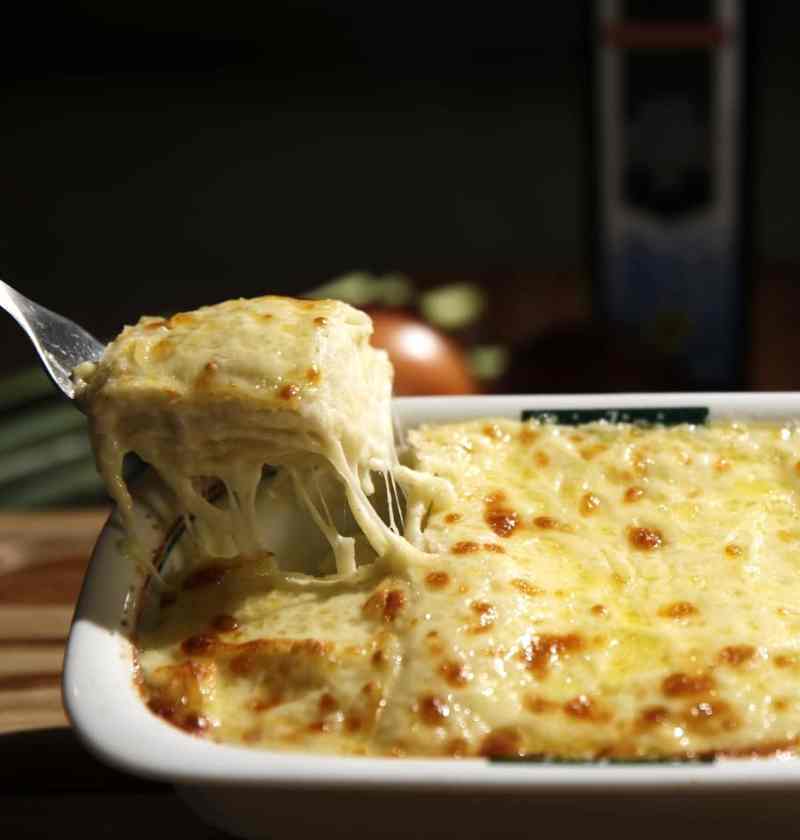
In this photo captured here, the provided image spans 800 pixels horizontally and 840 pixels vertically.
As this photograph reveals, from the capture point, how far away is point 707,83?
2797 mm

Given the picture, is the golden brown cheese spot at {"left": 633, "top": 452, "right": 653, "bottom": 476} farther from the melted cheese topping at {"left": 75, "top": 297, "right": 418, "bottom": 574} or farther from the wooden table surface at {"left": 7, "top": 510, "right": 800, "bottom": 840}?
the wooden table surface at {"left": 7, "top": 510, "right": 800, "bottom": 840}

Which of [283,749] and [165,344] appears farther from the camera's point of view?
[165,344]

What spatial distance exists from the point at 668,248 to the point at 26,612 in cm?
163

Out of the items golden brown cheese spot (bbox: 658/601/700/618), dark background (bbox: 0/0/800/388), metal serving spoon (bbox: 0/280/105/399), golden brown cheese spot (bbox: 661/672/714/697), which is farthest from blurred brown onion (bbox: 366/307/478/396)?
dark background (bbox: 0/0/800/388)

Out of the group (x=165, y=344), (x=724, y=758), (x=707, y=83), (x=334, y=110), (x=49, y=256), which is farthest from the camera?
→ (x=334, y=110)

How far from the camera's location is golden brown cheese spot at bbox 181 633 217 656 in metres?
1.39

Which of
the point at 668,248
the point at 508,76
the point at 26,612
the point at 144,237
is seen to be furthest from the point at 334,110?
the point at 26,612

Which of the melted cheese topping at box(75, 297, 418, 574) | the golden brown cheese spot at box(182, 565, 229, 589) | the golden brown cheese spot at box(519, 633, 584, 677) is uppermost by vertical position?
the melted cheese topping at box(75, 297, 418, 574)

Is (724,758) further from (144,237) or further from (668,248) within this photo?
(144,237)

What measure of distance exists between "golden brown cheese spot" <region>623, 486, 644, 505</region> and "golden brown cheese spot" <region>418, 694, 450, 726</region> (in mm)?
393

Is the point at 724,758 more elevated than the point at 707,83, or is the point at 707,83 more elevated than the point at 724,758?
the point at 707,83

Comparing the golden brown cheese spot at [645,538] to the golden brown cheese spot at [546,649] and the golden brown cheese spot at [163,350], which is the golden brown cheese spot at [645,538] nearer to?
the golden brown cheese spot at [546,649]

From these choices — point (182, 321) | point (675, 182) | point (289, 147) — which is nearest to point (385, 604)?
point (182, 321)

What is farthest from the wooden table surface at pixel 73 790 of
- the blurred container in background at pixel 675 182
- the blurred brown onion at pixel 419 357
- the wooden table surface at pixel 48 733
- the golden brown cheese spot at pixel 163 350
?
the blurred container in background at pixel 675 182
